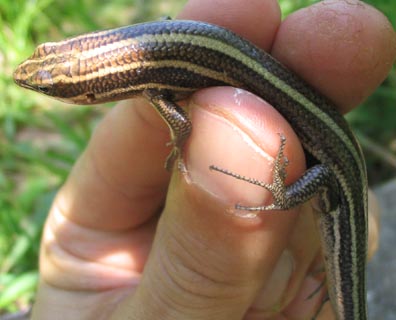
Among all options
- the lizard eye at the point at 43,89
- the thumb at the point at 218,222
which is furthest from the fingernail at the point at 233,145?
the lizard eye at the point at 43,89

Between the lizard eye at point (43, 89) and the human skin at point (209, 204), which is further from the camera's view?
the lizard eye at point (43, 89)

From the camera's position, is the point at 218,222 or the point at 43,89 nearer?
the point at 218,222

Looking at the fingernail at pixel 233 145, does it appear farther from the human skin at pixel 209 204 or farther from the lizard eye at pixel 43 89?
the lizard eye at pixel 43 89

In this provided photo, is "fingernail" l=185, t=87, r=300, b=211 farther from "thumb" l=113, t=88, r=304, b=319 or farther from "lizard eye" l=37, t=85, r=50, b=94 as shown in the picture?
"lizard eye" l=37, t=85, r=50, b=94

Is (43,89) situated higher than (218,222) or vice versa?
(43,89)

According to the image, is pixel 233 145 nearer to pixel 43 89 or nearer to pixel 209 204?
pixel 209 204

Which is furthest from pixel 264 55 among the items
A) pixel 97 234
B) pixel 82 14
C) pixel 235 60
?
pixel 82 14

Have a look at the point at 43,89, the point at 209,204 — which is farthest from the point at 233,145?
the point at 43,89

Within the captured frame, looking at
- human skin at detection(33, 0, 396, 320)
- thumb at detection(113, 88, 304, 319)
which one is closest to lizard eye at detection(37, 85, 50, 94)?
human skin at detection(33, 0, 396, 320)
